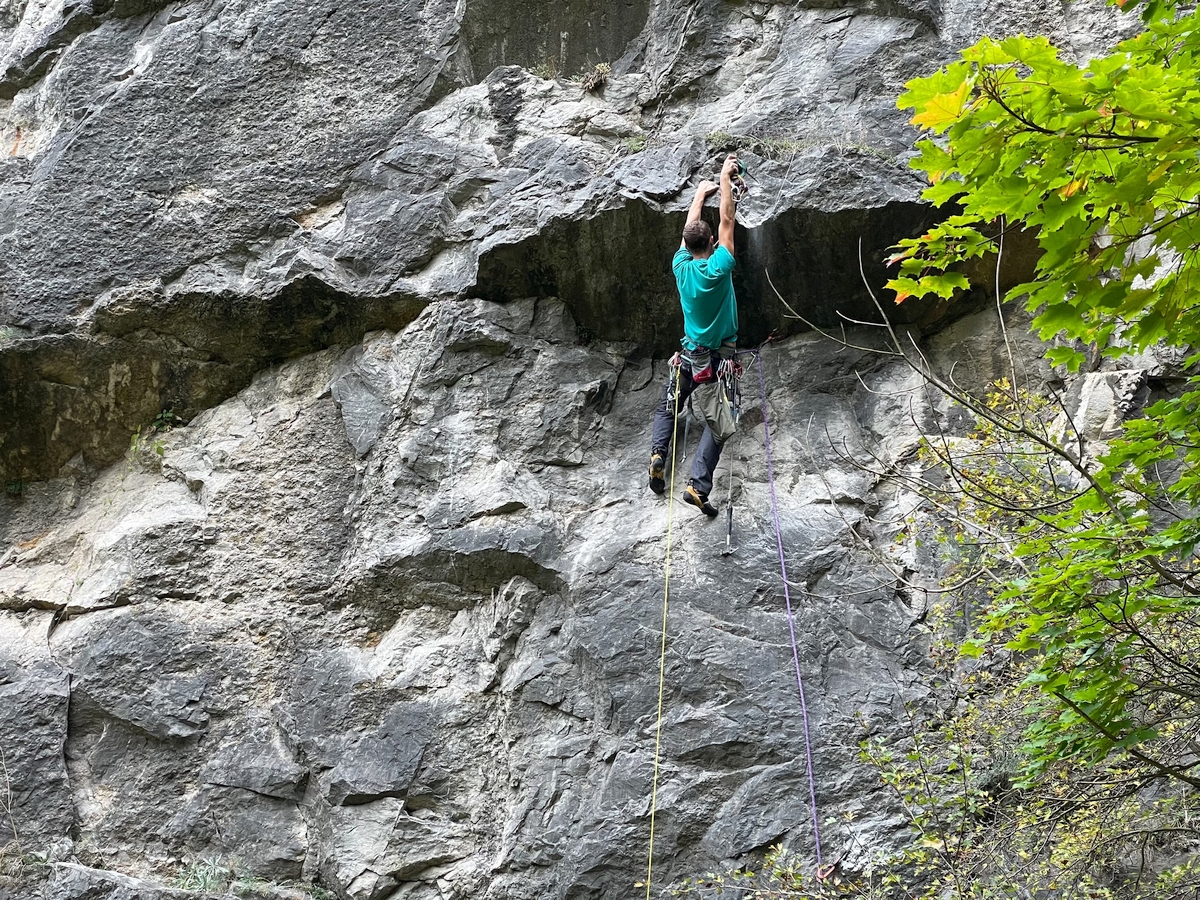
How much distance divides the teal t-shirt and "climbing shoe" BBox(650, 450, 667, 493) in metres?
0.74

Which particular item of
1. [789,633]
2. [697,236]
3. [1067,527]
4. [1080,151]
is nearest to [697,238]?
[697,236]

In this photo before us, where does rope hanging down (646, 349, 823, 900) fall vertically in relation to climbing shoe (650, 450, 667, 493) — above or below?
below

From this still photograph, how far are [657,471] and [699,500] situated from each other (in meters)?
0.41

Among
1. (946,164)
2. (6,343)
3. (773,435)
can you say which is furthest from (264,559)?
(946,164)

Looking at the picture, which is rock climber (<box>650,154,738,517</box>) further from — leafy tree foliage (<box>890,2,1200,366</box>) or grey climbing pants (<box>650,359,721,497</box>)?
leafy tree foliage (<box>890,2,1200,366</box>)

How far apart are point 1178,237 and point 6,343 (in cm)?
793

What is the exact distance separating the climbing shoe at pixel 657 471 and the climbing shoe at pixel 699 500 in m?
0.27

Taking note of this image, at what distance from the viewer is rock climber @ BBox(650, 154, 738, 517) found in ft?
22.2

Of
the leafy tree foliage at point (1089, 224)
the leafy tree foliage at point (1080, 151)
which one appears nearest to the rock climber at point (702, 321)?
the leafy tree foliage at point (1089, 224)

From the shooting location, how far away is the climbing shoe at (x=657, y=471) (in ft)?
22.9

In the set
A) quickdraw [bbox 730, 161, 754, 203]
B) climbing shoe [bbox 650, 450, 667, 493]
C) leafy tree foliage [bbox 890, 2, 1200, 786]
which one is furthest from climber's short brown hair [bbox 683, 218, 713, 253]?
leafy tree foliage [bbox 890, 2, 1200, 786]

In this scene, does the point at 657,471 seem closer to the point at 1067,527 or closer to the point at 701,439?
the point at 701,439

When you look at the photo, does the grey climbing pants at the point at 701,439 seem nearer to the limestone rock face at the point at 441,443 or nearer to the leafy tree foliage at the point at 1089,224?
the limestone rock face at the point at 441,443

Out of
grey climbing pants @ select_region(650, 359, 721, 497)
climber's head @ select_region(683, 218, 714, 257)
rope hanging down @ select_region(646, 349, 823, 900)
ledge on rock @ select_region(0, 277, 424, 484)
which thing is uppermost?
climber's head @ select_region(683, 218, 714, 257)
